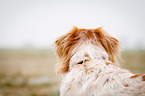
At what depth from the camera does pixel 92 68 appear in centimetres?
170

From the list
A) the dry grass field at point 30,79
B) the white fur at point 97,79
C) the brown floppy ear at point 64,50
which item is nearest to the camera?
the white fur at point 97,79

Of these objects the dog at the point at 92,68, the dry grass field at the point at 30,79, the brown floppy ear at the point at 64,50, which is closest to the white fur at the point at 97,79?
the dog at the point at 92,68

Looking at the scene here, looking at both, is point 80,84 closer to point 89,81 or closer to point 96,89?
point 89,81

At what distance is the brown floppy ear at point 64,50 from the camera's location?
2.27 metres

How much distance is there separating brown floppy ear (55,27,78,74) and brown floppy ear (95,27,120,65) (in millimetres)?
506

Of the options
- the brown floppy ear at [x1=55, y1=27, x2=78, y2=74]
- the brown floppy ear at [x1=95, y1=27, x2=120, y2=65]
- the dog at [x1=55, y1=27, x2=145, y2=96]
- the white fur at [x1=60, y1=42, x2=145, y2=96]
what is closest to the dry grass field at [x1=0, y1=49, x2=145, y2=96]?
the brown floppy ear at [x1=95, y1=27, x2=120, y2=65]

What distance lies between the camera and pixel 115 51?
7.98 ft

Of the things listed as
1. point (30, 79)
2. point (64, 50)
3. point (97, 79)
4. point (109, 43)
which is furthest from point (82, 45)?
point (30, 79)

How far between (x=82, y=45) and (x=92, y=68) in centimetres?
63

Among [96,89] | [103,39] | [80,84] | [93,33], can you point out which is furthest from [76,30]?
[96,89]

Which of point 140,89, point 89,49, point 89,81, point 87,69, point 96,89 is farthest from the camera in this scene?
point 89,49

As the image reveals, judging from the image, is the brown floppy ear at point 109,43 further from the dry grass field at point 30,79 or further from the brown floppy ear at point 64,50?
the brown floppy ear at point 64,50

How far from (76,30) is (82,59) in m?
0.77

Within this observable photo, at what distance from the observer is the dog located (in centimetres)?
133
